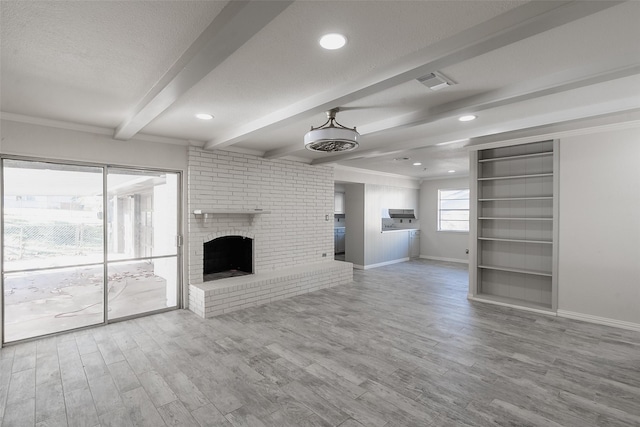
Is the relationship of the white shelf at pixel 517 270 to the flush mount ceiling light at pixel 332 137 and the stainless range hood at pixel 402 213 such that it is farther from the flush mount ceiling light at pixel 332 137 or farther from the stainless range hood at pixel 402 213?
the stainless range hood at pixel 402 213

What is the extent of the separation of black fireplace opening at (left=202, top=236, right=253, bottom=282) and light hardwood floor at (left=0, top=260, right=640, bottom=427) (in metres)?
1.10

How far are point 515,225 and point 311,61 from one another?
428cm

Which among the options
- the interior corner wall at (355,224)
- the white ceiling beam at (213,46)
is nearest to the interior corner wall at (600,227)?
the interior corner wall at (355,224)

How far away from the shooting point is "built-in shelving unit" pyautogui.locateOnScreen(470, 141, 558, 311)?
4.41m

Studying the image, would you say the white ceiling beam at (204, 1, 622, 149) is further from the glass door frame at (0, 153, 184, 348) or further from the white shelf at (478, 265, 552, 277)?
the white shelf at (478, 265, 552, 277)

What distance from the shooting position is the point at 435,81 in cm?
237

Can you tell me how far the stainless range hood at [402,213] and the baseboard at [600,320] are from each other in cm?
477

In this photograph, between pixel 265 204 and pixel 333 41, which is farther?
pixel 265 204

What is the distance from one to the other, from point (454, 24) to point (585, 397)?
2.85 metres

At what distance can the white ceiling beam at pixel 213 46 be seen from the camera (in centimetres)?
141

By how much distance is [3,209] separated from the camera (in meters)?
3.25

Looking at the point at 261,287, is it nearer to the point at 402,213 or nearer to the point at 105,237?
the point at 105,237

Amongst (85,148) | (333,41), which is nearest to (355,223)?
(85,148)

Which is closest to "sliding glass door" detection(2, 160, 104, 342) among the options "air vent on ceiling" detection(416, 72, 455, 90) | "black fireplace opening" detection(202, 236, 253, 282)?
"black fireplace opening" detection(202, 236, 253, 282)
